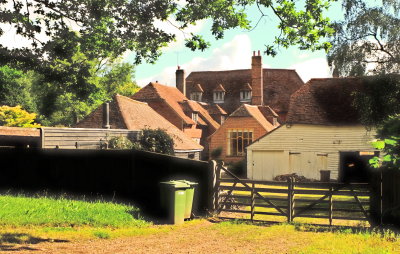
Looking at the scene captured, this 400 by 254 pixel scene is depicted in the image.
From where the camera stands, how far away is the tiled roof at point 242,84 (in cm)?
6981

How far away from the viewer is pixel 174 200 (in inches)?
619

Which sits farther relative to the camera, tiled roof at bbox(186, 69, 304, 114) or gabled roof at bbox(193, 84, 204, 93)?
gabled roof at bbox(193, 84, 204, 93)

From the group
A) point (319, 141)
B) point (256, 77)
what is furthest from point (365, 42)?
point (256, 77)

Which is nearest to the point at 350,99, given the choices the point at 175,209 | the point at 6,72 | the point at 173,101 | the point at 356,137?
the point at 356,137

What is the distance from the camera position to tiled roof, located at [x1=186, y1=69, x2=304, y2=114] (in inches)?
2749

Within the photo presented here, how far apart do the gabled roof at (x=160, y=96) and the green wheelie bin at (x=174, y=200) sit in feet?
130

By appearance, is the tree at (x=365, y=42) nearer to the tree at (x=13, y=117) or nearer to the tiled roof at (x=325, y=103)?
the tiled roof at (x=325, y=103)

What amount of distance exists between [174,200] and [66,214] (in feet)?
10.9

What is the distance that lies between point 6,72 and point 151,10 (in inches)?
2287

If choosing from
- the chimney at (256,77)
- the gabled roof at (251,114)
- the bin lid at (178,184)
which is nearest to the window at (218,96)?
Result: the chimney at (256,77)

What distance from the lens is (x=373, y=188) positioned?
605 inches

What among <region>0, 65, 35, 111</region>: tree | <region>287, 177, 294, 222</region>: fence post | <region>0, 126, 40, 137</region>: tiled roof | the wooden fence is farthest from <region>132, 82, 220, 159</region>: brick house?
<region>287, 177, 294, 222</region>: fence post

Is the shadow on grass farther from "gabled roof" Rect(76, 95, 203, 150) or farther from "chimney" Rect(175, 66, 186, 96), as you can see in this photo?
"chimney" Rect(175, 66, 186, 96)

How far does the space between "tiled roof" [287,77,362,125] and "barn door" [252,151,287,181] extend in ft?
10.5
